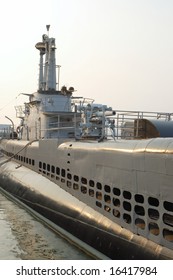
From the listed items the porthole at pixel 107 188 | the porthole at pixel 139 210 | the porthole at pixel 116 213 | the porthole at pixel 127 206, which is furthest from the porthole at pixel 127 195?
the porthole at pixel 107 188

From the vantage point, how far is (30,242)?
11383 millimetres

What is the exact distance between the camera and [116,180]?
8.88 meters

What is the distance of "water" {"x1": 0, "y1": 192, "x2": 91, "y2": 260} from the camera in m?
10.1

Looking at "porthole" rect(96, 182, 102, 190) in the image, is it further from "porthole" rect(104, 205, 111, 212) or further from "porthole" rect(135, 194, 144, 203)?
"porthole" rect(135, 194, 144, 203)

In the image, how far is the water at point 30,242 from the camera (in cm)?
1011

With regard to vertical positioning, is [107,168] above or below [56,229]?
above

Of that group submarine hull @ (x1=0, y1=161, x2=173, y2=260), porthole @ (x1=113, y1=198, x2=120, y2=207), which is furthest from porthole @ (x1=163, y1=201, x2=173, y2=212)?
porthole @ (x1=113, y1=198, x2=120, y2=207)

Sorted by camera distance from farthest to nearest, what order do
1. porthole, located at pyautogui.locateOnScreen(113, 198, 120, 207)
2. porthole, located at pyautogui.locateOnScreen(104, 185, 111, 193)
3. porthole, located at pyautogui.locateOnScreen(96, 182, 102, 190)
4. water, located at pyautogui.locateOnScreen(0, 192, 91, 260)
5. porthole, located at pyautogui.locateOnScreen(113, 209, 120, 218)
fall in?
water, located at pyautogui.locateOnScreen(0, 192, 91, 260) → porthole, located at pyautogui.locateOnScreen(96, 182, 102, 190) → porthole, located at pyautogui.locateOnScreen(104, 185, 111, 193) → porthole, located at pyautogui.locateOnScreen(113, 198, 120, 207) → porthole, located at pyautogui.locateOnScreen(113, 209, 120, 218)

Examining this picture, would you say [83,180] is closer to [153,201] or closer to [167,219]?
[153,201]

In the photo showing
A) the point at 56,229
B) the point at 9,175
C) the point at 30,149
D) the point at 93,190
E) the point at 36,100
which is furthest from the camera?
the point at 36,100
